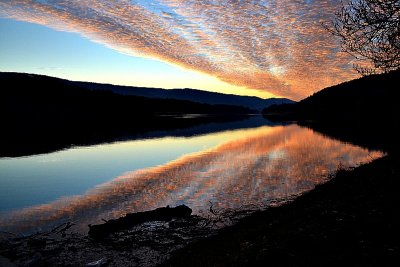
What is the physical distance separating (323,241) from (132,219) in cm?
1167

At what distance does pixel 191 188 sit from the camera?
2730 cm

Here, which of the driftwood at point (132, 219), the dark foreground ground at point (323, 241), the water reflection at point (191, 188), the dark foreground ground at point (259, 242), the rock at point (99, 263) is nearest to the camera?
the dark foreground ground at point (323, 241)

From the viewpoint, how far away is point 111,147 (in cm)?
6047

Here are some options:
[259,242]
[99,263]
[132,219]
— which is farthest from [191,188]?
[259,242]

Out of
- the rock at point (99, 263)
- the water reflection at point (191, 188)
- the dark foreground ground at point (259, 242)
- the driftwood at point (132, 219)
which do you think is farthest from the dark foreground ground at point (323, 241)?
the water reflection at point (191, 188)

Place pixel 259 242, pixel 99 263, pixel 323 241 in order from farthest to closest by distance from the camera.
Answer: pixel 99 263, pixel 259 242, pixel 323 241

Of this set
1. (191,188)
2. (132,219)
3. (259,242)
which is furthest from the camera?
(191,188)

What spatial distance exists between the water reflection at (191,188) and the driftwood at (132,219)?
1.83 metres

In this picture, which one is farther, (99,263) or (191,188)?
(191,188)

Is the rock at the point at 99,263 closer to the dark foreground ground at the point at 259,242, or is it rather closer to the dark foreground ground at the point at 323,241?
the dark foreground ground at the point at 259,242

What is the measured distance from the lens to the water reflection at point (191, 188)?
2073cm

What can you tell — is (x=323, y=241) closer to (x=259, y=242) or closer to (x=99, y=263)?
(x=259, y=242)

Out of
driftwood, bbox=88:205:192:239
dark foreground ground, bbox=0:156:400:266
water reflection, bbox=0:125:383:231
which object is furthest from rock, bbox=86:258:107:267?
water reflection, bbox=0:125:383:231

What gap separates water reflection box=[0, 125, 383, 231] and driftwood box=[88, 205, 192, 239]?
1.83m
